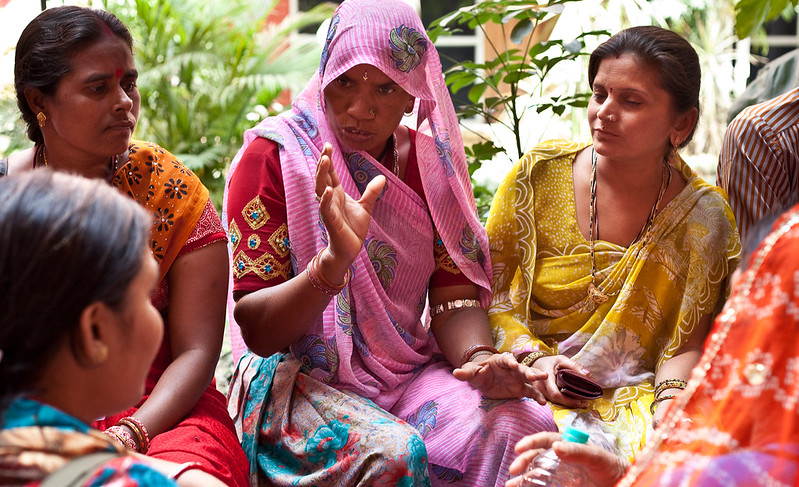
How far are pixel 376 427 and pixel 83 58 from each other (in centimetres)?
132

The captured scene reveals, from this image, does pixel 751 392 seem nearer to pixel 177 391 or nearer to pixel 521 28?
pixel 177 391

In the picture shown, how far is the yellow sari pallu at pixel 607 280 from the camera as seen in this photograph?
8.93 ft

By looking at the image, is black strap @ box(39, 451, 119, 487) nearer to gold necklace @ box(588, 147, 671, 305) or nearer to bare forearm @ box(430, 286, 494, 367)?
bare forearm @ box(430, 286, 494, 367)

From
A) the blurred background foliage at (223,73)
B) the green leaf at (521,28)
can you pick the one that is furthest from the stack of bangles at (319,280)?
the blurred background foliage at (223,73)

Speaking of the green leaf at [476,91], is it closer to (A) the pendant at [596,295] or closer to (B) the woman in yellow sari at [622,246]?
(B) the woman in yellow sari at [622,246]

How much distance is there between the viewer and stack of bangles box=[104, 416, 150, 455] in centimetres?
211

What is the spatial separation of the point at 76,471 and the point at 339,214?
1.06 meters

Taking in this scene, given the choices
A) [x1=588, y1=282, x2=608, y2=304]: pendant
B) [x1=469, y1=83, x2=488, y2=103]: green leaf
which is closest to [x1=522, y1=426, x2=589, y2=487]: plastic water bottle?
[x1=588, y1=282, x2=608, y2=304]: pendant

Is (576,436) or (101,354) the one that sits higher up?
(101,354)

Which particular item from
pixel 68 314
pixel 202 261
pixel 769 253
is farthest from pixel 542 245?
→ pixel 68 314

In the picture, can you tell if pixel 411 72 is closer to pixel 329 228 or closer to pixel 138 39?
pixel 329 228

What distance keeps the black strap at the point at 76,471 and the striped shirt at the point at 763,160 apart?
2.40 metres

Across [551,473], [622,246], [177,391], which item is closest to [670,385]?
[622,246]

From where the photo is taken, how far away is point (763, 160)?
2988mm
